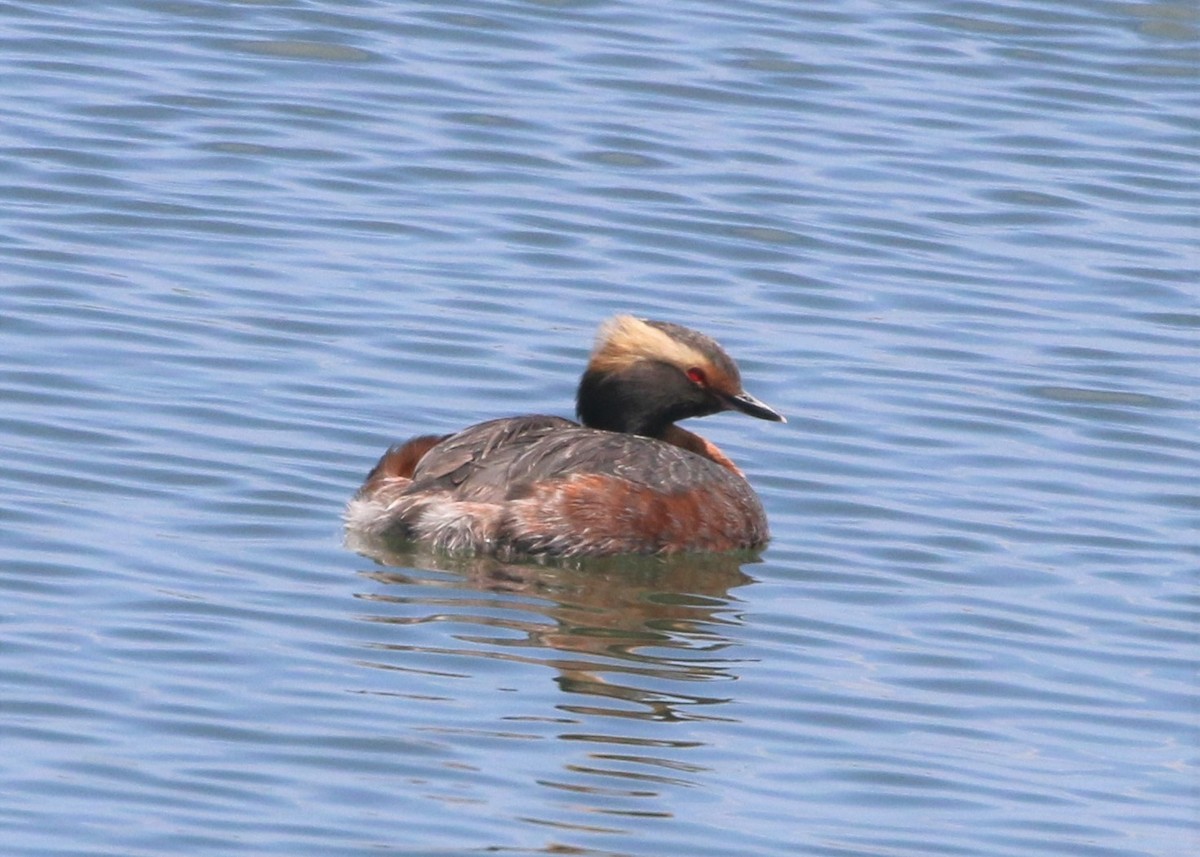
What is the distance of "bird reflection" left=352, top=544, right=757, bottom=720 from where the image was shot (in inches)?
332

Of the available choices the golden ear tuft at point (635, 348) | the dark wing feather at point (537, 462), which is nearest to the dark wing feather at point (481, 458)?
the dark wing feather at point (537, 462)

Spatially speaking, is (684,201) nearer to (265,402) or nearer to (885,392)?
(885,392)

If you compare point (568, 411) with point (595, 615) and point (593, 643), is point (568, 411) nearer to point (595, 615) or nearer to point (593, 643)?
point (595, 615)

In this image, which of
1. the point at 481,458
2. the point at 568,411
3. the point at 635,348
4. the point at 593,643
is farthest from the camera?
the point at 568,411

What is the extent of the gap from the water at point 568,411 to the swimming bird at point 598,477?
0.18 meters

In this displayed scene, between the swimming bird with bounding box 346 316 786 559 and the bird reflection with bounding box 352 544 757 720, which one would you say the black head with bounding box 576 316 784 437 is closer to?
the swimming bird with bounding box 346 316 786 559

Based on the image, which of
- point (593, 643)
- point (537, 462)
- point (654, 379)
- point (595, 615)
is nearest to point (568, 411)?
point (654, 379)

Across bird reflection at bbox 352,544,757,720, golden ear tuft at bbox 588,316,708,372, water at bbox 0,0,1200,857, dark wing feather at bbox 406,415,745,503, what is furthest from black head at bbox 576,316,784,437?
bird reflection at bbox 352,544,757,720

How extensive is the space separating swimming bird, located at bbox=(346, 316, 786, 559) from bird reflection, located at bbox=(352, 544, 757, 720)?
8 cm

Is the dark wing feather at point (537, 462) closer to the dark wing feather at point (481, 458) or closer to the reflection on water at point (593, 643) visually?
the dark wing feather at point (481, 458)

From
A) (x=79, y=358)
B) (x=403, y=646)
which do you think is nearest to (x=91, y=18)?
(x=79, y=358)

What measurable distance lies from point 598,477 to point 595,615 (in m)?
1.04

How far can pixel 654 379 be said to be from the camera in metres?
10.8

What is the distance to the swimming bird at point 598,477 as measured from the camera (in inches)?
390
